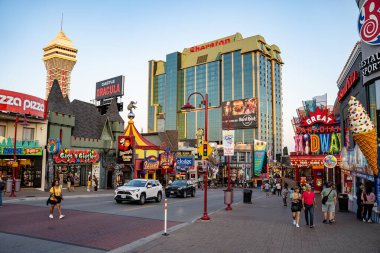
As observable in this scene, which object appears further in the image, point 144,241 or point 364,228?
point 364,228

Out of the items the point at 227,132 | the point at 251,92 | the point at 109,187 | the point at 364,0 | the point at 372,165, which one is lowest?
the point at 109,187

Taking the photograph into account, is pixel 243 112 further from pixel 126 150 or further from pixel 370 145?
pixel 370 145

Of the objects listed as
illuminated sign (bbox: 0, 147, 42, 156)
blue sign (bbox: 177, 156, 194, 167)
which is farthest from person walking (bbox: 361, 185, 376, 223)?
blue sign (bbox: 177, 156, 194, 167)

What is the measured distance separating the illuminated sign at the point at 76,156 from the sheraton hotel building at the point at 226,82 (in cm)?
11618

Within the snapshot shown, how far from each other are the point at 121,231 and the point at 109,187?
30067mm

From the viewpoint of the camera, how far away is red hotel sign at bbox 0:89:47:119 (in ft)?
93.8

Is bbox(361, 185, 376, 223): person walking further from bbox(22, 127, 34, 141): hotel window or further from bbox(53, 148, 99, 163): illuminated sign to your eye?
bbox(22, 127, 34, 141): hotel window

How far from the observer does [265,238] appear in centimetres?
1115

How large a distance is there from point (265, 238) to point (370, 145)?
6.91m

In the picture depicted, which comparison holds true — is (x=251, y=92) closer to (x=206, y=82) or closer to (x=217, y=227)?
(x=206, y=82)

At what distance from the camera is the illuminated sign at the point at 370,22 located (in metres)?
14.9

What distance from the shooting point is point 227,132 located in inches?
840

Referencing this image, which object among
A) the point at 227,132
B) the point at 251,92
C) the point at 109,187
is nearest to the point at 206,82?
the point at 251,92

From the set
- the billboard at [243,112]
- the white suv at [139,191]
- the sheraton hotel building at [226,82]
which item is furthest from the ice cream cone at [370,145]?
the sheraton hotel building at [226,82]
